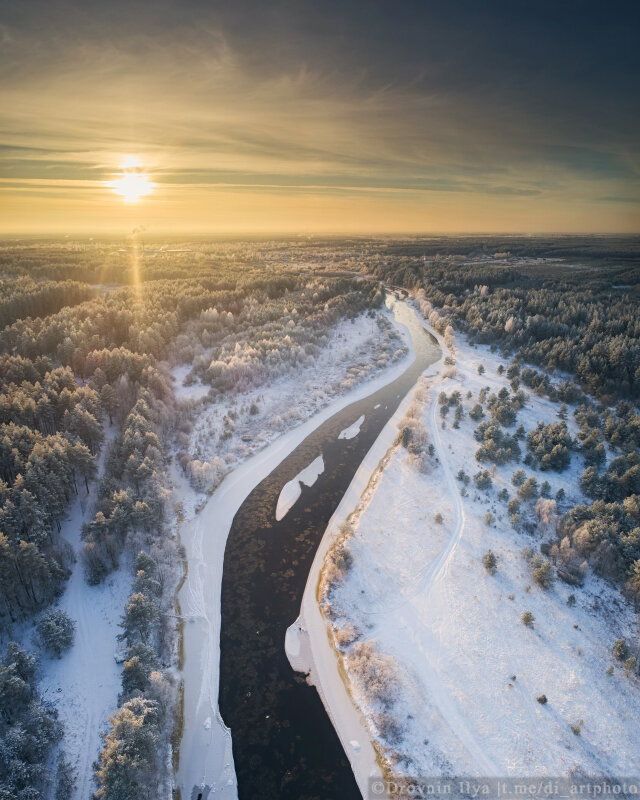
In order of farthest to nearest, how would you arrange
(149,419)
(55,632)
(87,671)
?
(149,419), (55,632), (87,671)

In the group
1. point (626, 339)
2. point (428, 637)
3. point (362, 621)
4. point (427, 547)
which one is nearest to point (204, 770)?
point (362, 621)

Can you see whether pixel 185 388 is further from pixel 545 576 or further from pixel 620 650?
pixel 620 650

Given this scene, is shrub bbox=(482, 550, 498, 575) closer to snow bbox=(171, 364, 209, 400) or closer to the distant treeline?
the distant treeline

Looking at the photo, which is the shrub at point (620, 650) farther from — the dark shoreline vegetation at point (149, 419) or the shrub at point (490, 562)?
the shrub at point (490, 562)

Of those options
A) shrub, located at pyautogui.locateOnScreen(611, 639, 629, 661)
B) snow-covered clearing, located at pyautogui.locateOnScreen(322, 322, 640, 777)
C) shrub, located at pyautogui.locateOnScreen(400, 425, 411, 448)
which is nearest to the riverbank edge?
snow-covered clearing, located at pyautogui.locateOnScreen(322, 322, 640, 777)

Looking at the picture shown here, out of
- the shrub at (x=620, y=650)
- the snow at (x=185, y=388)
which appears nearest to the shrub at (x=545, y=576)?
the shrub at (x=620, y=650)

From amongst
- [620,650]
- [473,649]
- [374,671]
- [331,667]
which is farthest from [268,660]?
[620,650]

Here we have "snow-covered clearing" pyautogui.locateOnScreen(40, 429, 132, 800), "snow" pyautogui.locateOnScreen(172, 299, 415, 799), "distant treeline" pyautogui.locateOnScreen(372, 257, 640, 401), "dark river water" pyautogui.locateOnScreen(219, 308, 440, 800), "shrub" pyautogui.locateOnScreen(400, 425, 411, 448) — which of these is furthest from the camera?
"distant treeline" pyautogui.locateOnScreen(372, 257, 640, 401)
